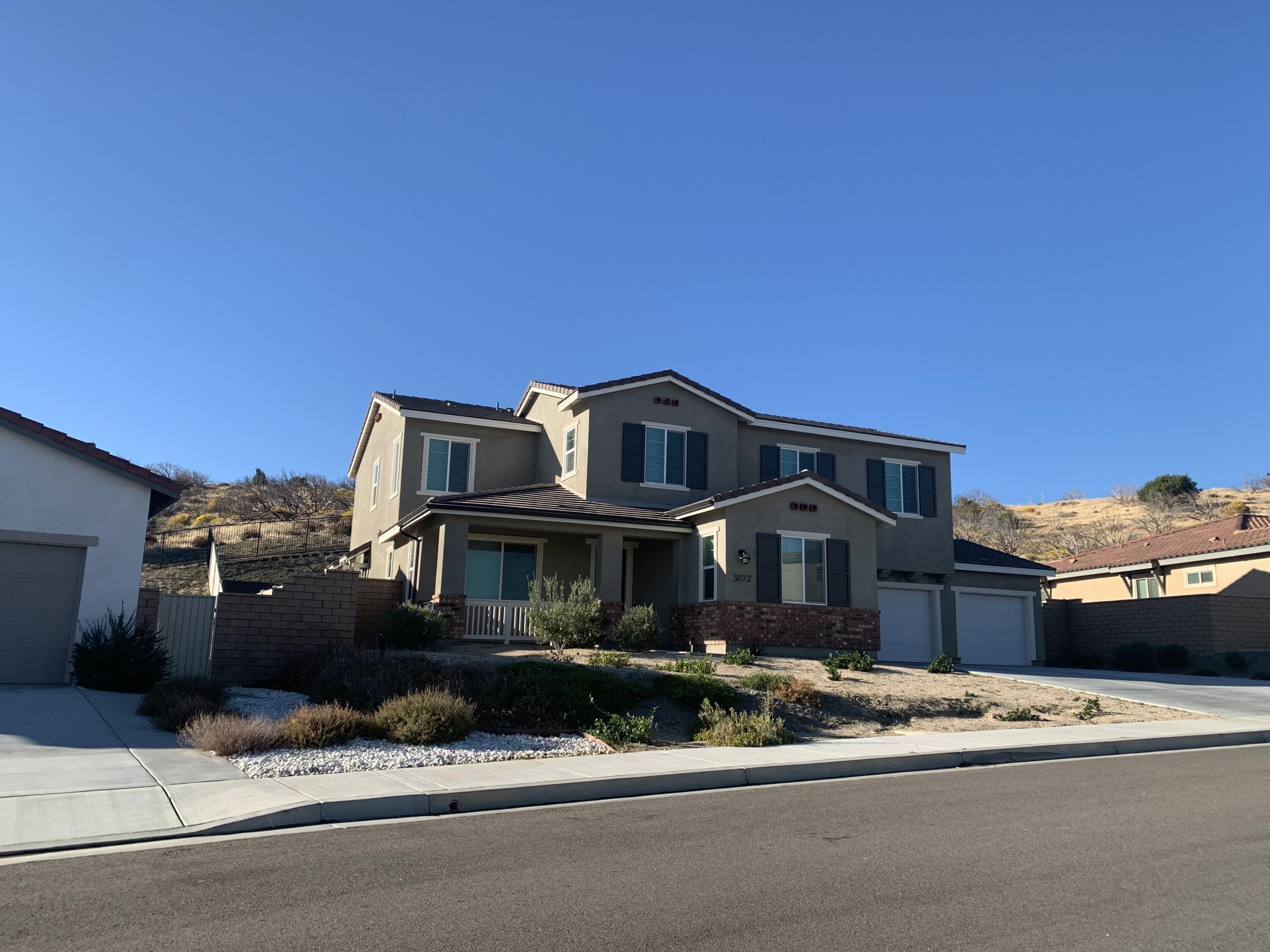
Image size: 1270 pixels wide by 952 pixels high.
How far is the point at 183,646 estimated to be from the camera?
18078 mm

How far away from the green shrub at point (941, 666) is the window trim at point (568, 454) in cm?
978

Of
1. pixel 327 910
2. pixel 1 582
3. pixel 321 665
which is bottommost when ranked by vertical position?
pixel 327 910

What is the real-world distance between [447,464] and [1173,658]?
20.7 meters

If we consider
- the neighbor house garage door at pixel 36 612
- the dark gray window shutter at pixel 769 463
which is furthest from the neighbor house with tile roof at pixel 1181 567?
the neighbor house garage door at pixel 36 612

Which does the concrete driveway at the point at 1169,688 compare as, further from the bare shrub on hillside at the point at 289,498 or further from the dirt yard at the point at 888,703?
the bare shrub on hillside at the point at 289,498

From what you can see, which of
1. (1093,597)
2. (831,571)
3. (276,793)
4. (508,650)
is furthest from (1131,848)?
(1093,597)

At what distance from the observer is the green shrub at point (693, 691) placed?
1520cm

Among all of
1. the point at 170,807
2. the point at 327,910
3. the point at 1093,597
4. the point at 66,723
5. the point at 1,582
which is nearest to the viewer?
the point at 327,910

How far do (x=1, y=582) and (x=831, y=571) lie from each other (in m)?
16.9

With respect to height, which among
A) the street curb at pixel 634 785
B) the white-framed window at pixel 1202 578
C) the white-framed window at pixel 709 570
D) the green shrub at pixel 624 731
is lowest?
the street curb at pixel 634 785

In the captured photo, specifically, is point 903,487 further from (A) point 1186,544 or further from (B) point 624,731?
(B) point 624,731

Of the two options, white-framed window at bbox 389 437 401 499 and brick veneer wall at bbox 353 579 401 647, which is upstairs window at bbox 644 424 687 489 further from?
brick veneer wall at bbox 353 579 401 647

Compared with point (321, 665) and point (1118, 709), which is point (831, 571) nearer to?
point (1118, 709)

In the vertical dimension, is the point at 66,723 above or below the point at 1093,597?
below
